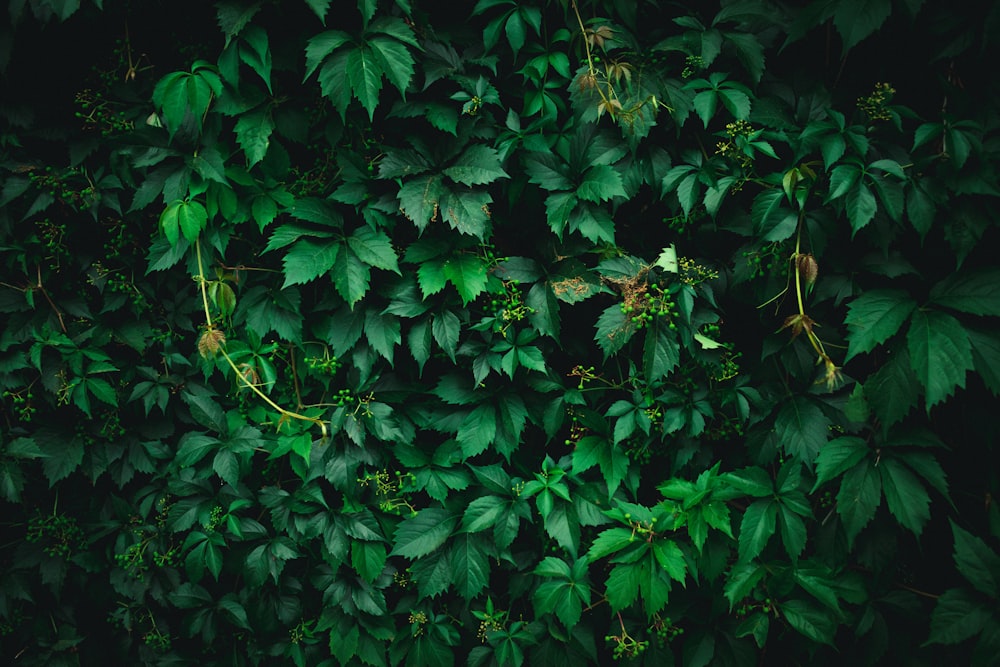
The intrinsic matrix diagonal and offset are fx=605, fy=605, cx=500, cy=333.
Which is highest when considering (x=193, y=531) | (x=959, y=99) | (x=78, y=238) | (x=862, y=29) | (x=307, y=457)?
(x=862, y=29)

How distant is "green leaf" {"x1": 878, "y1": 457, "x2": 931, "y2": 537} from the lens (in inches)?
68.3

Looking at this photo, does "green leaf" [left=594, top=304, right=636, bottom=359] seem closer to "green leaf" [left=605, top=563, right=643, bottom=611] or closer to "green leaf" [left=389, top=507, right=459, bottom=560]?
"green leaf" [left=605, top=563, right=643, bottom=611]

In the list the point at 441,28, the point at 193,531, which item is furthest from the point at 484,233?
the point at 193,531

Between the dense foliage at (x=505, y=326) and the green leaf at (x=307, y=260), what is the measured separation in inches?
0.5

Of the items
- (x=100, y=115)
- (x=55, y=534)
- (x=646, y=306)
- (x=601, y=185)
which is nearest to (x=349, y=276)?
(x=601, y=185)

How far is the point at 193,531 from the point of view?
2131 millimetres

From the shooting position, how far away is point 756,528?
72.6 inches

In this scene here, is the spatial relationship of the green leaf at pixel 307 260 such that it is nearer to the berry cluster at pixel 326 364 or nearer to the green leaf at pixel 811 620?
the berry cluster at pixel 326 364

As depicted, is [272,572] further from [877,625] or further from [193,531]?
[877,625]

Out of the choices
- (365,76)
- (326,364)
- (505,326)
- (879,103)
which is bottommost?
(326,364)

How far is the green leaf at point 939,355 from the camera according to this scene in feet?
5.44

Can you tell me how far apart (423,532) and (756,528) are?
107 centimetres

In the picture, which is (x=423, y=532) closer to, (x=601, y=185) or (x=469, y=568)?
(x=469, y=568)

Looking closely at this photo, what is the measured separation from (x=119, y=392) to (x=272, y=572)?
2.97 ft
